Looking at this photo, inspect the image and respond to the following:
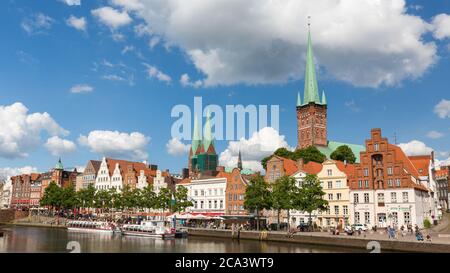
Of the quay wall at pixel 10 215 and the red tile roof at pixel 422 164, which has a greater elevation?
the red tile roof at pixel 422 164

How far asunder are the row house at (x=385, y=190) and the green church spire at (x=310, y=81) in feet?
310

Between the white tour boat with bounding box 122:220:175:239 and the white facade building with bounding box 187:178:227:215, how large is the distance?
1758cm

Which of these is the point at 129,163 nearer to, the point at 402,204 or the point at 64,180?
the point at 64,180

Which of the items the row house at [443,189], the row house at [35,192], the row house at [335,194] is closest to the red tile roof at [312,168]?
the row house at [335,194]

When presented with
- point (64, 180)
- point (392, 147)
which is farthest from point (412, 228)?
point (64, 180)

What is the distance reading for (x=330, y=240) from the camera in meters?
53.3

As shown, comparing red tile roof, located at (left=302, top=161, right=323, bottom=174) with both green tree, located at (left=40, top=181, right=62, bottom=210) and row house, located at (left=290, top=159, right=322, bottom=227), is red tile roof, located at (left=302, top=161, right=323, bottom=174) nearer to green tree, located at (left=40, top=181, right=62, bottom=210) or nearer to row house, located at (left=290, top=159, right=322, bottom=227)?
row house, located at (left=290, top=159, right=322, bottom=227)

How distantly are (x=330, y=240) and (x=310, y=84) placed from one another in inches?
4891

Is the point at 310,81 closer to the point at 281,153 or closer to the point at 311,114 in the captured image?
the point at 311,114

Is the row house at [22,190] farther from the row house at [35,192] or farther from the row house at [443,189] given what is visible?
the row house at [443,189]

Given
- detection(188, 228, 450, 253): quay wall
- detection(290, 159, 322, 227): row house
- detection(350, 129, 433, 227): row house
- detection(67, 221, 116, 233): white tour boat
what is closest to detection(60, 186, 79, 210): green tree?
detection(67, 221, 116, 233): white tour boat

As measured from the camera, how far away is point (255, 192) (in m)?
73.1

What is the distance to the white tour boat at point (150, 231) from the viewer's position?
70.2 m
